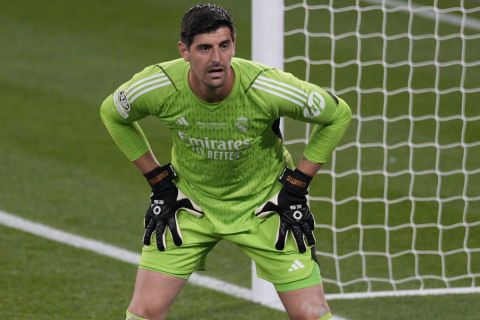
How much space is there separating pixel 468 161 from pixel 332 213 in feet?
4.71

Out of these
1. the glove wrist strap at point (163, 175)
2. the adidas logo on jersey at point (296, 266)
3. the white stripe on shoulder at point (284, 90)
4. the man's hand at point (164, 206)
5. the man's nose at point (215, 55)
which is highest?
the man's nose at point (215, 55)

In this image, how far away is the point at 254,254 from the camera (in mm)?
6492

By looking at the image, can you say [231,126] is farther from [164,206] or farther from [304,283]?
[304,283]

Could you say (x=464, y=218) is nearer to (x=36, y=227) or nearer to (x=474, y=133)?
(x=474, y=133)

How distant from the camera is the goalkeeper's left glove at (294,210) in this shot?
637cm

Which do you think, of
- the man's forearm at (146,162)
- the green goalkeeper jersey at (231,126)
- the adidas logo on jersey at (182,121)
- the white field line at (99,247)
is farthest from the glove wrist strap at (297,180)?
the white field line at (99,247)

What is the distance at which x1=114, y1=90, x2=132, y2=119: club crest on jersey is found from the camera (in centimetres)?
637

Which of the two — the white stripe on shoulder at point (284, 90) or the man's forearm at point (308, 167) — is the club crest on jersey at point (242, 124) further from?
the man's forearm at point (308, 167)

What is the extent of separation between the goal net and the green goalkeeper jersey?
158cm

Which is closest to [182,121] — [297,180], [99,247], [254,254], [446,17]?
[297,180]

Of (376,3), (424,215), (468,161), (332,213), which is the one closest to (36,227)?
(332,213)

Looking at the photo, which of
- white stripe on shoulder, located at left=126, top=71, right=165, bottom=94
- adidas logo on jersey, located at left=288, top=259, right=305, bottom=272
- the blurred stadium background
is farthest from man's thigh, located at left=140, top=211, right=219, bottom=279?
the blurred stadium background

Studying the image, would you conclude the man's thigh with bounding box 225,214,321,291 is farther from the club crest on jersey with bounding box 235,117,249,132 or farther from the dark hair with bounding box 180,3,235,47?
the dark hair with bounding box 180,3,235,47

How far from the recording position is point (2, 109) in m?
12.8
